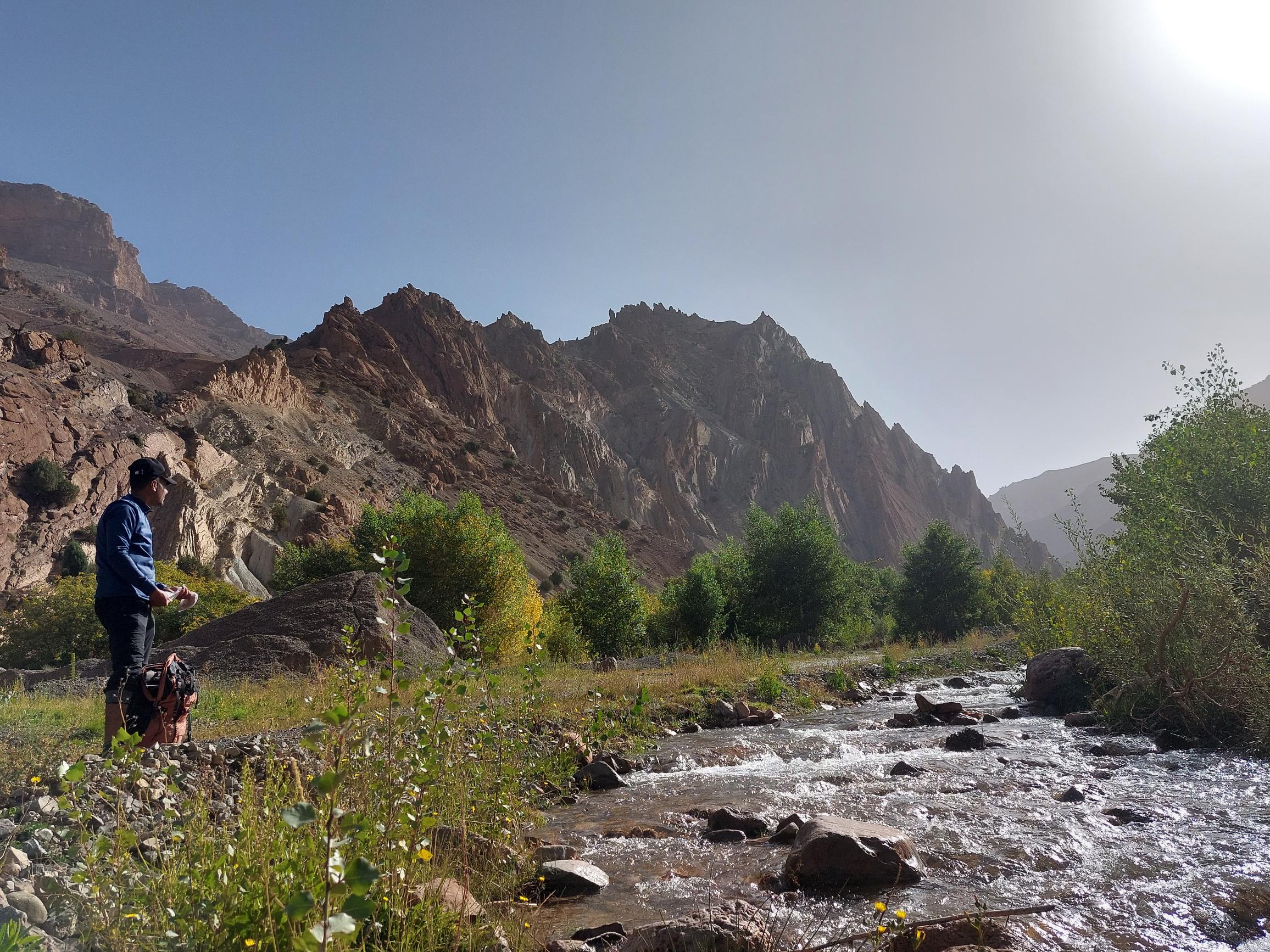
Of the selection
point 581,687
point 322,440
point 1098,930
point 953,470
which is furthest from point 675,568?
point 953,470

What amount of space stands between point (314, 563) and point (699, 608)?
20968 millimetres

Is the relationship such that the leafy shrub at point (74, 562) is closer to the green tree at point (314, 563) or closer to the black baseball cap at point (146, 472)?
the green tree at point (314, 563)

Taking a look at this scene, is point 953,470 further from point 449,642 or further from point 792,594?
point 449,642

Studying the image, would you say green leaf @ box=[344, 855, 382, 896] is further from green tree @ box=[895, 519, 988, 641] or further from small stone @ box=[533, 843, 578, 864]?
green tree @ box=[895, 519, 988, 641]

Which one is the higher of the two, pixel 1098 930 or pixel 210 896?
pixel 210 896

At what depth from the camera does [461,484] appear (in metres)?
73.3

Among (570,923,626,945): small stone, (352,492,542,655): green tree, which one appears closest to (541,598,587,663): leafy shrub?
(352,492,542,655): green tree

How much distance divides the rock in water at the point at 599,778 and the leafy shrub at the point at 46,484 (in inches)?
1927

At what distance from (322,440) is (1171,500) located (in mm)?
65031

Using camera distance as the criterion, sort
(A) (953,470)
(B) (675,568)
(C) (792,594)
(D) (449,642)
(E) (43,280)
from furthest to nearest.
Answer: (A) (953,470), (E) (43,280), (B) (675,568), (C) (792,594), (D) (449,642)

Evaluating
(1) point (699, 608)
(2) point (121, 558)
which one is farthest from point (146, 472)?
(1) point (699, 608)

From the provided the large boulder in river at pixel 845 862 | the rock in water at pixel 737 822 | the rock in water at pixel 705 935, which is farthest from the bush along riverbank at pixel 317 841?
the rock in water at pixel 737 822

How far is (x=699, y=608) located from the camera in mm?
32594

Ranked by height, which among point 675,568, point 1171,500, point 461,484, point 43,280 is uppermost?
point 43,280
